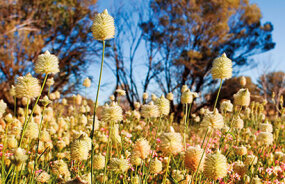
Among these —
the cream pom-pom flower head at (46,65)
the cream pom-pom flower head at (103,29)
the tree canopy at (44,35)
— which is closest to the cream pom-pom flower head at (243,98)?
the cream pom-pom flower head at (103,29)

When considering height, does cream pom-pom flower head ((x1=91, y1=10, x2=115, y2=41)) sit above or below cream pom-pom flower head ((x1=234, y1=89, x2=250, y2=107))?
above

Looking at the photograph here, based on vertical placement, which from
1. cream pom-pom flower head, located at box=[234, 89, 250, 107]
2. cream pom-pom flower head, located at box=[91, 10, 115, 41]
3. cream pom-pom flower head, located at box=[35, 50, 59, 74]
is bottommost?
cream pom-pom flower head, located at box=[234, 89, 250, 107]

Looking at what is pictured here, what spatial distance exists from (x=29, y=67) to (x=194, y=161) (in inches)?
416

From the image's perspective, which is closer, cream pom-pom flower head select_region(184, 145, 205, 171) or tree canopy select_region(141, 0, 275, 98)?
cream pom-pom flower head select_region(184, 145, 205, 171)

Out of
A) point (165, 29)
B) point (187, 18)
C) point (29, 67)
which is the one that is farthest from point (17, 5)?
point (187, 18)

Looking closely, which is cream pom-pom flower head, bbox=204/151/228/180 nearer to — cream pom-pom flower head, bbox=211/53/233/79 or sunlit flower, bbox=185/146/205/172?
sunlit flower, bbox=185/146/205/172

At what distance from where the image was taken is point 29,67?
10.3 metres

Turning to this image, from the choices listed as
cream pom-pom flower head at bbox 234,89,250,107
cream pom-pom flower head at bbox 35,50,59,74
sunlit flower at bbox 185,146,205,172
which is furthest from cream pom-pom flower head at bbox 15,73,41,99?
cream pom-pom flower head at bbox 234,89,250,107

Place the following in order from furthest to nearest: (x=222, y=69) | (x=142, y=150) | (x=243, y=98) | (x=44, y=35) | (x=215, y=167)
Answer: (x=44, y=35) → (x=243, y=98) → (x=222, y=69) → (x=142, y=150) → (x=215, y=167)

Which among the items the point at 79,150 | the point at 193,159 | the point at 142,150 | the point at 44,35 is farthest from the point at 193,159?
the point at 44,35

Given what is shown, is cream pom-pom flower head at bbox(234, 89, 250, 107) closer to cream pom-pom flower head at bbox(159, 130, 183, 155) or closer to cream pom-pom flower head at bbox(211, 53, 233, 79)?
cream pom-pom flower head at bbox(211, 53, 233, 79)

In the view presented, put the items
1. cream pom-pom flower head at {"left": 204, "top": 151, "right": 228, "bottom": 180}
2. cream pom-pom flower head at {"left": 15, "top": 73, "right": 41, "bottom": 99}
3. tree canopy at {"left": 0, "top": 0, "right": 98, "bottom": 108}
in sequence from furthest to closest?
tree canopy at {"left": 0, "top": 0, "right": 98, "bottom": 108}
cream pom-pom flower head at {"left": 15, "top": 73, "right": 41, "bottom": 99}
cream pom-pom flower head at {"left": 204, "top": 151, "right": 228, "bottom": 180}

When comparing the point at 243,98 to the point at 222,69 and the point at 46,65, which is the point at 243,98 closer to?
the point at 222,69

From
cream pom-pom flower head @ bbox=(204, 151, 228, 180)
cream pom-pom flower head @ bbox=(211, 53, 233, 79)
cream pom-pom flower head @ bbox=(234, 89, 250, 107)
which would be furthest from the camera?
cream pom-pom flower head @ bbox=(234, 89, 250, 107)
